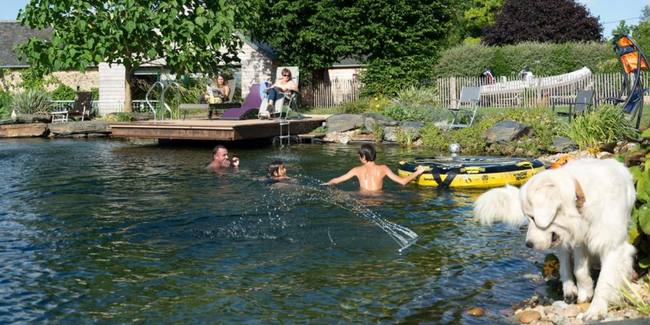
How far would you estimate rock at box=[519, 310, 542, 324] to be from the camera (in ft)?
17.7

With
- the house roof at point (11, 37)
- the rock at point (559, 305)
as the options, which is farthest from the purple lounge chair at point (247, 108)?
the house roof at point (11, 37)

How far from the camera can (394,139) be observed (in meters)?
20.7

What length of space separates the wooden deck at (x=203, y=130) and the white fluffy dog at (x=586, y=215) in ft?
44.9

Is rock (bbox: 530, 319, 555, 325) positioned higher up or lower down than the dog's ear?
lower down

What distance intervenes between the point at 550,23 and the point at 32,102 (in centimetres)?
3430

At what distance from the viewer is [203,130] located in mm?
18547

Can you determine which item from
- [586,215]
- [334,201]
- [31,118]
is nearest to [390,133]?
[334,201]

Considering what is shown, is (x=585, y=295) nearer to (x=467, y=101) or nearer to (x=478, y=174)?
(x=478, y=174)

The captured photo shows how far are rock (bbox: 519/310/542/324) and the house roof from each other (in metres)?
34.8

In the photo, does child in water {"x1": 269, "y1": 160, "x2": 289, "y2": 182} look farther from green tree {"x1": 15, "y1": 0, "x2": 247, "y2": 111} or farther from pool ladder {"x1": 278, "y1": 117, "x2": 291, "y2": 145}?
green tree {"x1": 15, "y1": 0, "x2": 247, "y2": 111}

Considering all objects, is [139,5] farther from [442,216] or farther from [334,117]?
[442,216]

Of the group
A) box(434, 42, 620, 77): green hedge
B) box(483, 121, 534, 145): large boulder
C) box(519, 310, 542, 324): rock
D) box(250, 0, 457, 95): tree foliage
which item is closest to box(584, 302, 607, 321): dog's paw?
box(519, 310, 542, 324): rock

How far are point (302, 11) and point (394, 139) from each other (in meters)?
12.0

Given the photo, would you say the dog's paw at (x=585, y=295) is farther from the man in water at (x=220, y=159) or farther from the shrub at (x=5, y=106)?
the shrub at (x=5, y=106)
